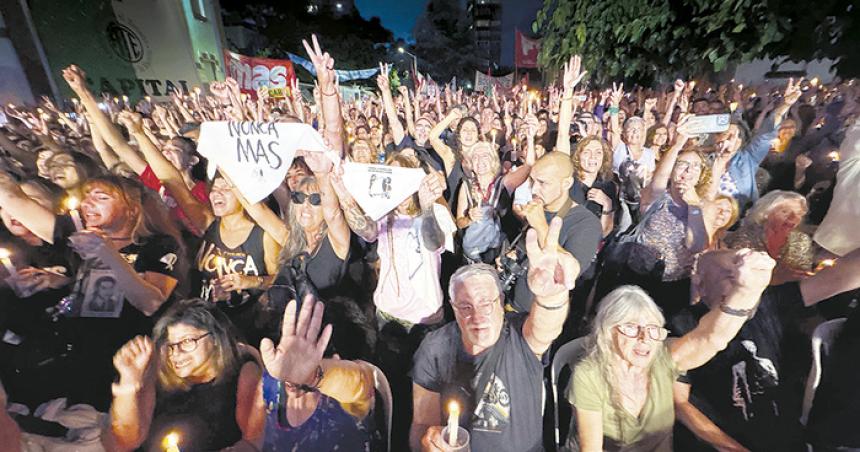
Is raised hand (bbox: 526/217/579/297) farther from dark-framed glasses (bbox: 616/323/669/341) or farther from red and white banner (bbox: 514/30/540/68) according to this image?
red and white banner (bbox: 514/30/540/68)

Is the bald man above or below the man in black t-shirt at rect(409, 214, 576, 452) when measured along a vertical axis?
above

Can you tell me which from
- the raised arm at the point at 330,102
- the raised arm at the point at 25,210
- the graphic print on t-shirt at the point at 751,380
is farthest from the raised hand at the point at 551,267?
the raised arm at the point at 25,210

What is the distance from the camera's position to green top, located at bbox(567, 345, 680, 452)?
1858 millimetres

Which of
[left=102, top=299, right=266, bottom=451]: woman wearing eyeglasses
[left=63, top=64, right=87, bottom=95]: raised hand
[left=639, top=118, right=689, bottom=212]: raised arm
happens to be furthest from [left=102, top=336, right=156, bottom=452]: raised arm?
[left=639, top=118, right=689, bottom=212]: raised arm

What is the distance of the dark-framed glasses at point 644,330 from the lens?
5.94 feet

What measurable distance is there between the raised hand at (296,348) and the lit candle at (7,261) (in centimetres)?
159

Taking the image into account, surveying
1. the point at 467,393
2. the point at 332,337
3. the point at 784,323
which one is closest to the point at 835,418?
the point at 784,323

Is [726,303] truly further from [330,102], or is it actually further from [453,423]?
[330,102]

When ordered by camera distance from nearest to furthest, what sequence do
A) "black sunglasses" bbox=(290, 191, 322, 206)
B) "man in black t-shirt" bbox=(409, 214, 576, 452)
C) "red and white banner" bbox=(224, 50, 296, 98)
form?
1. "man in black t-shirt" bbox=(409, 214, 576, 452)
2. "black sunglasses" bbox=(290, 191, 322, 206)
3. "red and white banner" bbox=(224, 50, 296, 98)

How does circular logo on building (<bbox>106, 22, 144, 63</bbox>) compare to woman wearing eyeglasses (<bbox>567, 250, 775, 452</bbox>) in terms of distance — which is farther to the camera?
circular logo on building (<bbox>106, 22, 144, 63</bbox>)

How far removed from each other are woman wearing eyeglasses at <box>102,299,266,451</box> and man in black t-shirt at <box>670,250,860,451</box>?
7.51 ft

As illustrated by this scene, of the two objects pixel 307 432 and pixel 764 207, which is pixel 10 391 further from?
pixel 764 207

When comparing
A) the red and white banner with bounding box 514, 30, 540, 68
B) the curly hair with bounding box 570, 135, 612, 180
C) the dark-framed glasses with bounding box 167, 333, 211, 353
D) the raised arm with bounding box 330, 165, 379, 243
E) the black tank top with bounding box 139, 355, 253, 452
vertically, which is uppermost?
the red and white banner with bounding box 514, 30, 540, 68

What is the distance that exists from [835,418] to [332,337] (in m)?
2.63
